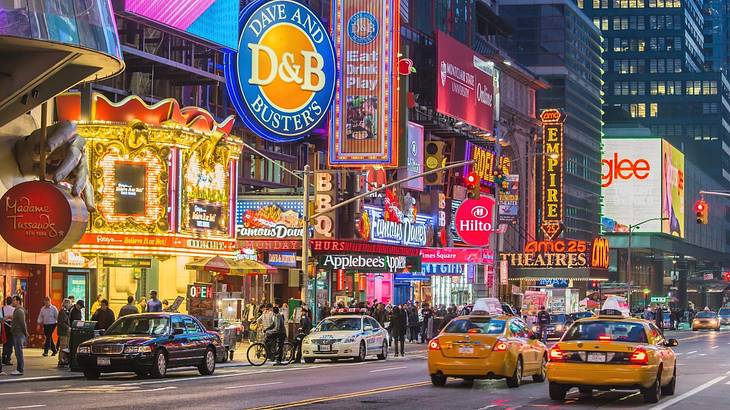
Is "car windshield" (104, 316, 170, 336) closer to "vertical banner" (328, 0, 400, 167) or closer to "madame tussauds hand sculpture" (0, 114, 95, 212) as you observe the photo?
"madame tussauds hand sculpture" (0, 114, 95, 212)

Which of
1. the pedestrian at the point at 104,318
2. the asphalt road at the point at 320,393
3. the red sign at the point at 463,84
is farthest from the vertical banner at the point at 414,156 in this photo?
the asphalt road at the point at 320,393

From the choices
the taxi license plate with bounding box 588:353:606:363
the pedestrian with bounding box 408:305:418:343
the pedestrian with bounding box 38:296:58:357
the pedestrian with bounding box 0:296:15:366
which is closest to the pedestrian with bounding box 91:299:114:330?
the pedestrian with bounding box 0:296:15:366

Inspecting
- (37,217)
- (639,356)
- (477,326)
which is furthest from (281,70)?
(639,356)

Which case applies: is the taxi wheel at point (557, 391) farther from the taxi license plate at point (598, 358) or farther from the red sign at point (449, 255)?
the red sign at point (449, 255)

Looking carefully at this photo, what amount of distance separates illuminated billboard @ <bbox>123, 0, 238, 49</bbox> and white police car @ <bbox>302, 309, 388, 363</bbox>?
14692mm

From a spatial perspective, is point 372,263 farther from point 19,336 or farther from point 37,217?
point 19,336

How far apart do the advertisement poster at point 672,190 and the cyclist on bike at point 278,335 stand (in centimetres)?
12089

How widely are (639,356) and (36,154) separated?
20.6 metres

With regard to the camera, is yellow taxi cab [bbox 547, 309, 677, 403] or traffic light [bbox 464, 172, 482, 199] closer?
yellow taxi cab [bbox 547, 309, 677, 403]

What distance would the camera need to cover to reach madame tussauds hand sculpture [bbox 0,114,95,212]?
3734 centimetres

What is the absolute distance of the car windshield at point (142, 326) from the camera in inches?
1209

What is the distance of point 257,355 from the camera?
38.2m

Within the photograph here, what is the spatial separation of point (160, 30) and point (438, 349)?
2714 cm

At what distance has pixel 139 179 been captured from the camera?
46.1 m
